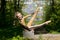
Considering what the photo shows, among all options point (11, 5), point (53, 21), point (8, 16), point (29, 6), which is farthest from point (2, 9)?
point (29, 6)

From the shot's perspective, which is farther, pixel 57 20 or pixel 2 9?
pixel 57 20

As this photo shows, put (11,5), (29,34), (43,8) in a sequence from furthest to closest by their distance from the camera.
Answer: (43,8), (11,5), (29,34)

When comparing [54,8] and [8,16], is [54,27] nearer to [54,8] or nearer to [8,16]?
[54,8]

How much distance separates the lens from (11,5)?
17.1 m

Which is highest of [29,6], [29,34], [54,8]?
[29,34]

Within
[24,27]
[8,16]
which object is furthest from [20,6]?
[24,27]

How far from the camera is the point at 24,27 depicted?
22.7 feet

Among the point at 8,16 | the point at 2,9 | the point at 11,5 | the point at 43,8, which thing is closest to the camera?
the point at 2,9

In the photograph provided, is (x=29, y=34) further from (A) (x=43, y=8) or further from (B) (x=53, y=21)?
(A) (x=43, y=8)

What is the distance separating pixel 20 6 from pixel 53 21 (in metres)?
3.53

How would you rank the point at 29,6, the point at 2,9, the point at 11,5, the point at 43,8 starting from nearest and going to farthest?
the point at 2,9 < the point at 11,5 < the point at 43,8 < the point at 29,6

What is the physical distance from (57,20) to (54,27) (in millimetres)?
860

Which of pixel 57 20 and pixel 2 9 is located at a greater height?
pixel 2 9

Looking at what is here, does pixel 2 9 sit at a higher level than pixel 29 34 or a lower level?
lower
